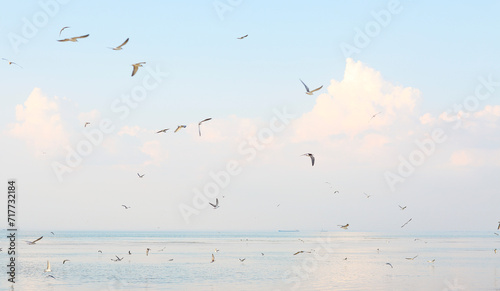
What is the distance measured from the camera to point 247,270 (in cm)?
4772

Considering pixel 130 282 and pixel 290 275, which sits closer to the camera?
pixel 130 282

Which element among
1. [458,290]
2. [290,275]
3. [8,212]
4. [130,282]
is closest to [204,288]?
[130,282]

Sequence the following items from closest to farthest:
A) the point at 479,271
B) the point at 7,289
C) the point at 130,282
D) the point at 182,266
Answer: the point at 7,289 < the point at 130,282 < the point at 479,271 < the point at 182,266

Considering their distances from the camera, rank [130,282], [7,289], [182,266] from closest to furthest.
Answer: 1. [7,289]
2. [130,282]
3. [182,266]

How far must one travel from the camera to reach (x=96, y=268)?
162 feet

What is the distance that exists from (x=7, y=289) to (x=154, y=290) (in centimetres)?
864

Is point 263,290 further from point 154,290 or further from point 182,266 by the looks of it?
point 182,266

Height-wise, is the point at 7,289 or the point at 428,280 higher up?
the point at 7,289

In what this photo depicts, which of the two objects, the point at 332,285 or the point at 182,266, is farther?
the point at 182,266

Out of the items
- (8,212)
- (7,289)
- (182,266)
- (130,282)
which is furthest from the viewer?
(182,266)

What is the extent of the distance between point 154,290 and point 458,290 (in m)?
18.5

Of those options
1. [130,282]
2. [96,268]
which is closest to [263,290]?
[130,282]

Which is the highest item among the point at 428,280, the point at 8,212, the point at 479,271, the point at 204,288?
the point at 8,212

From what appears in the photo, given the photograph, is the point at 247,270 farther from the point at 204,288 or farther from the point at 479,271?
the point at 479,271
